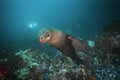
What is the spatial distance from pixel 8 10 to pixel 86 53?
4831cm

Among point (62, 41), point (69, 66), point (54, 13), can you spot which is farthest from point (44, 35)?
point (54, 13)

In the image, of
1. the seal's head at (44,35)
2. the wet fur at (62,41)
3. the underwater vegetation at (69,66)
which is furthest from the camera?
the underwater vegetation at (69,66)

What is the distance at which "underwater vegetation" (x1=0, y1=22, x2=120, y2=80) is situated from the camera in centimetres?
776

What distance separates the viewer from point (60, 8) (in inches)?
2534

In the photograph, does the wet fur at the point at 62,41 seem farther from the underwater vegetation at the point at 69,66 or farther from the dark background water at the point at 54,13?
the dark background water at the point at 54,13

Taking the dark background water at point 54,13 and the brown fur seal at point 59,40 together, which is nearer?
the brown fur seal at point 59,40

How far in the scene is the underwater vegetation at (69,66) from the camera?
7.76 m

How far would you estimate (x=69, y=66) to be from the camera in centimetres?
820

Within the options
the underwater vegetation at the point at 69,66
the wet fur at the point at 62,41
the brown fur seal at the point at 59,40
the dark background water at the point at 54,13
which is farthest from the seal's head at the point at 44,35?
the dark background water at the point at 54,13

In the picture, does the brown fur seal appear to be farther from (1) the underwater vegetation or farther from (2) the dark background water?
(2) the dark background water

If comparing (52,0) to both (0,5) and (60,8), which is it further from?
(0,5)

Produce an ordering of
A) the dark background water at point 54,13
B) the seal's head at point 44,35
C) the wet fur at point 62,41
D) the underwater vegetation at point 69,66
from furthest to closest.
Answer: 1. the dark background water at point 54,13
2. the underwater vegetation at point 69,66
3. the wet fur at point 62,41
4. the seal's head at point 44,35

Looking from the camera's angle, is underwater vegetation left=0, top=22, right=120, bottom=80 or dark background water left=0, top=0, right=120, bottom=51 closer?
underwater vegetation left=0, top=22, right=120, bottom=80

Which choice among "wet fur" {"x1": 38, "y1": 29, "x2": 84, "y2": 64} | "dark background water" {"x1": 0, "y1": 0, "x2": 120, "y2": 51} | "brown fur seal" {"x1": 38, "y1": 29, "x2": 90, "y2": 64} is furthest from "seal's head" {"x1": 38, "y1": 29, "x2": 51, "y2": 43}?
"dark background water" {"x1": 0, "y1": 0, "x2": 120, "y2": 51}
